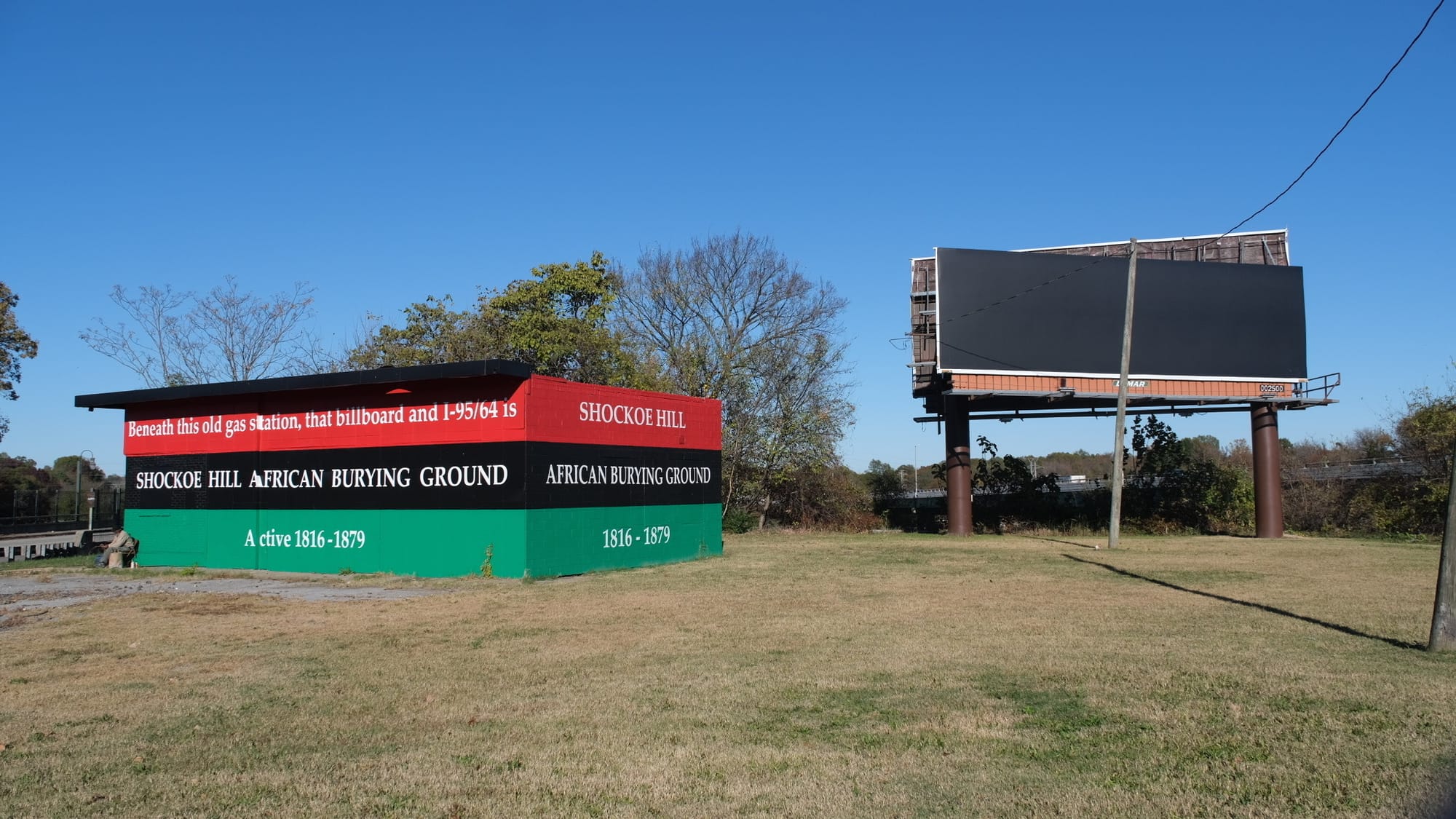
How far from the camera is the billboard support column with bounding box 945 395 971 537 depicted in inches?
1259

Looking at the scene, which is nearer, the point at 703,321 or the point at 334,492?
the point at 334,492

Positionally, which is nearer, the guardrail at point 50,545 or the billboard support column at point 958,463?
the guardrail at point 50,545

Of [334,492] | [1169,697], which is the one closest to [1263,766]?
[1169,697]

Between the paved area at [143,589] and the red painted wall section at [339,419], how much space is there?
120 inches

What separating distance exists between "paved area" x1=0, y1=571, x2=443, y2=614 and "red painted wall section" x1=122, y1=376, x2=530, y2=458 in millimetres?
3055

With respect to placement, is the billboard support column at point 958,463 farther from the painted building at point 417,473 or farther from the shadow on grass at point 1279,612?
the shadow on grass at point 1279,612

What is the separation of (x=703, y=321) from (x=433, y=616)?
28143 mm

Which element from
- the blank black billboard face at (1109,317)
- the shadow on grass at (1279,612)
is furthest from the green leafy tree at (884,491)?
the shadow on grass at (1279,612)

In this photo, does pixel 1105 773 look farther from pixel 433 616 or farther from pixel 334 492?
pixel 334 492

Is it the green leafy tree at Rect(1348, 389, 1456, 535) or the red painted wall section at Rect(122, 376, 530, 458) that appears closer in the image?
the red painted wall section at Rect(122, 376, 530, 458)

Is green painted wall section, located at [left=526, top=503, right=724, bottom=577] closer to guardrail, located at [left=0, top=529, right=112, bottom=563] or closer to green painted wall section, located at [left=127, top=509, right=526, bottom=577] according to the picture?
green painted wall section, located at [left=127, top=509, right=526, bottom=577]

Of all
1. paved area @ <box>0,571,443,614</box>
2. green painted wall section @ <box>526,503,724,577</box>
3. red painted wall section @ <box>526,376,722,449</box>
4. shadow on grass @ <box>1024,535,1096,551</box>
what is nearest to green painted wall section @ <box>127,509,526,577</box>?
green painted wall section @ <box>526,503,724,577</box>

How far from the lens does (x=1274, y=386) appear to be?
30812 millimetres

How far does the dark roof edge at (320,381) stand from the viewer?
18.1m
